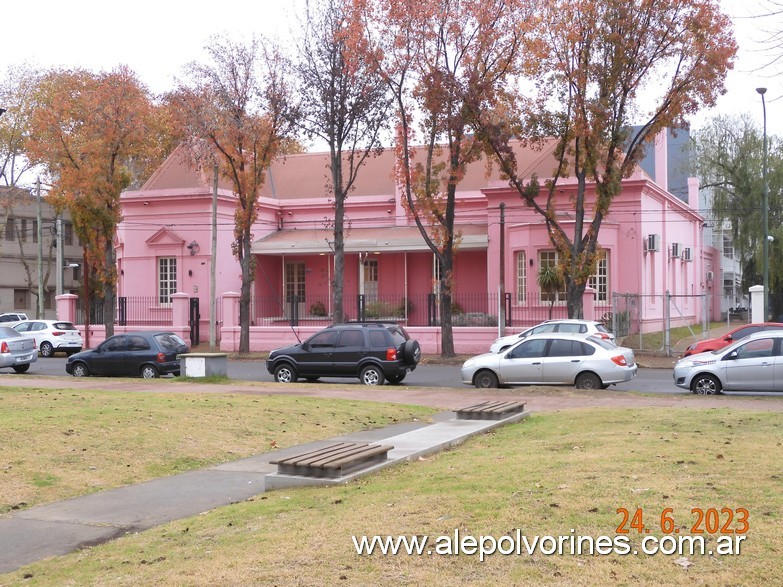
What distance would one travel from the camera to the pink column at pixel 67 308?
142 ft

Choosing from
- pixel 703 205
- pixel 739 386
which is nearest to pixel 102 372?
pixel 739 386

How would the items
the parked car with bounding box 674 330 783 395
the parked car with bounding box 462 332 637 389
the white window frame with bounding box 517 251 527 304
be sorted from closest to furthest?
the parked car with bounding box 674 330 783 395 → the parked car with bounding box 462 332 637 389 → the white window frame with bounding box 517 251 527 304

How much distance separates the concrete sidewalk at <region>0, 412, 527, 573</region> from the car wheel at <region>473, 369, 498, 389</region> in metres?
8.80

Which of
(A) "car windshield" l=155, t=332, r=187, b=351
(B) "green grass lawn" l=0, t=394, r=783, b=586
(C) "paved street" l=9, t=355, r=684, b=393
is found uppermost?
(A) "car windshield" l=155, t=332, r=187, b=351

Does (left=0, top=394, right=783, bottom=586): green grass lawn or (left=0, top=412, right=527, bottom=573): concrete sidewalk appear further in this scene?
(left=0, top=412, right=527, bottom=573): concrete sidewalk

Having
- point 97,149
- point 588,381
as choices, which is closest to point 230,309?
point 97,149

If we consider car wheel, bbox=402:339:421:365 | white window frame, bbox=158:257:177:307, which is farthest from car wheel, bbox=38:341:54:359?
car wheel, bbox=402:339:421:365

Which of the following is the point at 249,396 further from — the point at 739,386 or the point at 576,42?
the point at 576,42

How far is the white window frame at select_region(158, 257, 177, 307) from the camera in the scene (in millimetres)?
43344

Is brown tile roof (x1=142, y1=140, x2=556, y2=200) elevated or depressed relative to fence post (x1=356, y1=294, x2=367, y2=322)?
elevated

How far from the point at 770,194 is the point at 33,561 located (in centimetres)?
4989

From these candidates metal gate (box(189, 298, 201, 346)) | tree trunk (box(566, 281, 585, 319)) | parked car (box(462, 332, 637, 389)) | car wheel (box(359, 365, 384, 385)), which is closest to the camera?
parked car (box(462, 332, 637, 389))

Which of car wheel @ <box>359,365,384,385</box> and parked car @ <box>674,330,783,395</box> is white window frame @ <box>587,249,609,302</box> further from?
parked car @ <box>674,330,783,395</box>

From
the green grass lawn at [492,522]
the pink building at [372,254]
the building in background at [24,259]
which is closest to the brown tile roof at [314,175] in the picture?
the pink building at [372,254]
